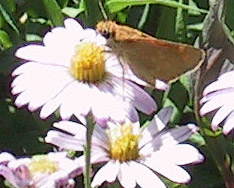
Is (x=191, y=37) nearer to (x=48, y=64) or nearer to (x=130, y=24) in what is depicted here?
(x=130, y=24)

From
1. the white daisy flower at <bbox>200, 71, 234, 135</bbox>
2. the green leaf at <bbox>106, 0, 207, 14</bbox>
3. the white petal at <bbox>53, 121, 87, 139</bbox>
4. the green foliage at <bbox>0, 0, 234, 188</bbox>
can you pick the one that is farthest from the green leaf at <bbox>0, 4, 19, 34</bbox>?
the white daisy flower at <bbox>200, 71, 234, 135</bbox>

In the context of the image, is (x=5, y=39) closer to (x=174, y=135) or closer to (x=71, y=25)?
(x=71, y=25)

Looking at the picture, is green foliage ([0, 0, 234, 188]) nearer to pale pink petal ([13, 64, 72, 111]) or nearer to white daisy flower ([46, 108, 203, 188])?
white daisy flower ([46, 108, 203, 188])

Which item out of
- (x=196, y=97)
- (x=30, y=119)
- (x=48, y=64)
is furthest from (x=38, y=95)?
(x=30, y=119)

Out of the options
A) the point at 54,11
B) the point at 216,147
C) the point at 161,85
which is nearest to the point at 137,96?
the point at 161,85

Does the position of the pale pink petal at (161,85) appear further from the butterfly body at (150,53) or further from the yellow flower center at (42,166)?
the yellow flower center at (42,166)
